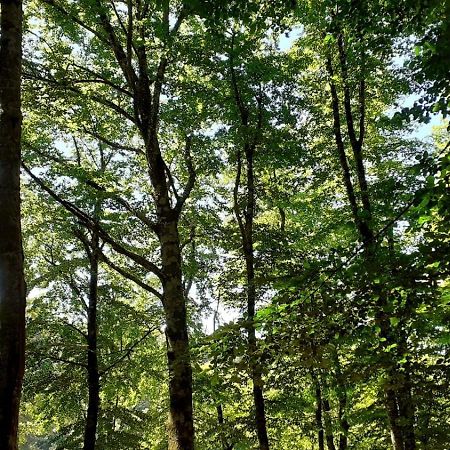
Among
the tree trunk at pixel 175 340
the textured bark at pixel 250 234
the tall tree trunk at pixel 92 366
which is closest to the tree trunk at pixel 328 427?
the textured bark at pixel 250 234

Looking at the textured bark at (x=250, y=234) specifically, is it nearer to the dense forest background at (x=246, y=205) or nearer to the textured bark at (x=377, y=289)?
the dense forest background at (x=246, y=205)

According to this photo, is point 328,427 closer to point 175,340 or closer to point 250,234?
point 250,234

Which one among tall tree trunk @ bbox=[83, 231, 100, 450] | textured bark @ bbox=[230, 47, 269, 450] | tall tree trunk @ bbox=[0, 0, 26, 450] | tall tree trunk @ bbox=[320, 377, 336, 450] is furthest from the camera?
tall tree trunk @ bbox=[320, 377, 336, 450]

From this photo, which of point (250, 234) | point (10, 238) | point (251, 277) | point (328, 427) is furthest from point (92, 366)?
point (10, 238)

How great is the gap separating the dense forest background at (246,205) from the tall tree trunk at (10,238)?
1.49 metres

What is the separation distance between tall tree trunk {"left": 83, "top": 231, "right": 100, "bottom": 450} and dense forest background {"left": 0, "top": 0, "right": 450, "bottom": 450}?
65 millimetres

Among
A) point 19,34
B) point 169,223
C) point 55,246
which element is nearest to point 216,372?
point 19,34

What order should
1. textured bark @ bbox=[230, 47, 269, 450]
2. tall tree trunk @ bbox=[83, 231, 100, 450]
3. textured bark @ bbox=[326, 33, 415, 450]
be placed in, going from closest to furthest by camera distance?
textured bark @ bbox=[326, 33, 415, 450], textured bark @ bbox=[230, 47, 269, 450], tall tree trunk @ bbox=[83, 231, 100, 450]

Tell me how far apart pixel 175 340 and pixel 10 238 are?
177 inches

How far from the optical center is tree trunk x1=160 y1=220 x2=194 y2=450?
7.30m

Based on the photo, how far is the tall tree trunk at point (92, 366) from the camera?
13.4 m

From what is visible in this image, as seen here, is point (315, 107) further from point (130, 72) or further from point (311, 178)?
point (130, 72)

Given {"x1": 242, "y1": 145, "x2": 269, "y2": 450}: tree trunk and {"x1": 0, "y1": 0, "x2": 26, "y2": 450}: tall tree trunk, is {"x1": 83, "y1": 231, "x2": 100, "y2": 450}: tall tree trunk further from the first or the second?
{"x1": 0, "y1": 0, "x2": 26, "y2": 450}: tall tree trunk

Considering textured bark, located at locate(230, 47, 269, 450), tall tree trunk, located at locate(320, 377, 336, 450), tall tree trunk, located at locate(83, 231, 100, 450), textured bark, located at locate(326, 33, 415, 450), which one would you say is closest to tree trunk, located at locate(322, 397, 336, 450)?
tall tree trunk, located at locate(320, 377, 336, 450)
